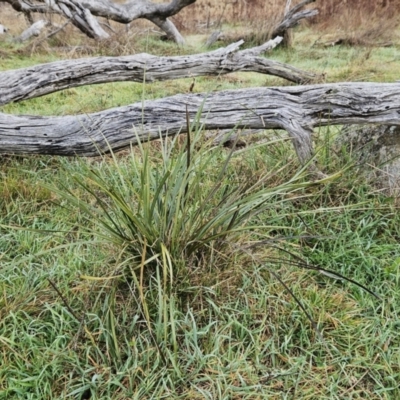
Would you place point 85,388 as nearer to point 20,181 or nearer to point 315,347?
point 315,347

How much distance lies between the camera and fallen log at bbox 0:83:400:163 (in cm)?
254

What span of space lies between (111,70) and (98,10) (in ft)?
15.5

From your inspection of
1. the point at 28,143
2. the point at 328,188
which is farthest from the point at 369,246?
the point at 28,143

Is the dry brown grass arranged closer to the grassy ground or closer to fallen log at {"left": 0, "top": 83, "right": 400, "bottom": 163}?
fallen log at {"left": 0, "top": 83, "right": 400, "bottom": 163}

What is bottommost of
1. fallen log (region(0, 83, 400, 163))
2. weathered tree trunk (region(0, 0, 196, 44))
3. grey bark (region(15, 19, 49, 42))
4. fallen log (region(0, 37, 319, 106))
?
fallen log (region(0, 83, 400, 163))

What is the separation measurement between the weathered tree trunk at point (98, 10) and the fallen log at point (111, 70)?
12.5 ft

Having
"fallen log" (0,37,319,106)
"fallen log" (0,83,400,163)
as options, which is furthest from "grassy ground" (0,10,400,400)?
"fallen log" (0,37,319,106)

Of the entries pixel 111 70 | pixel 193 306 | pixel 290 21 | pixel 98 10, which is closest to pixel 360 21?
pixel 290 21

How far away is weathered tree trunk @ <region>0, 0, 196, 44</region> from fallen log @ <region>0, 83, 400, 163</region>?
511 centimetres

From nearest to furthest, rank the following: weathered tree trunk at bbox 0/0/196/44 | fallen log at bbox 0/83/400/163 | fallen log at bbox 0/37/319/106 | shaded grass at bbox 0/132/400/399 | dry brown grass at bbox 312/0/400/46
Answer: shaded grass at bbox 0/132/400/399 < fallen log at bbox 0/83/400/163 < fallen log at bbox 0/37/319/106 < weathered tree trunk at bbox 0/0/196/44 < dry brown grass at bbox 312/0/400/46

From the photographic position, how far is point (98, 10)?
7.62 metres

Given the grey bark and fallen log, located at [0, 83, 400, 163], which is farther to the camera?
the grey bark

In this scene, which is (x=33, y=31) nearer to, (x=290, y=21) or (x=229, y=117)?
(x=290, y=21)

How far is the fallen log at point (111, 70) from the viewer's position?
3.21 meters
